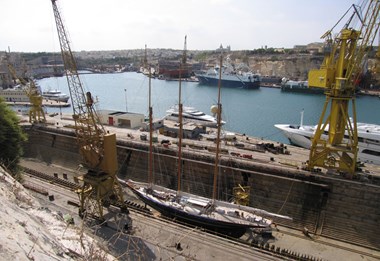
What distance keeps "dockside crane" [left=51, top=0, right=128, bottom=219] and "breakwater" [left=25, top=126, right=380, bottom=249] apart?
25.7 feet

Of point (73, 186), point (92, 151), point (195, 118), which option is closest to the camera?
point (92, 151)

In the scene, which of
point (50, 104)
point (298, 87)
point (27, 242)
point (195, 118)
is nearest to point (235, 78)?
point (298, 87)

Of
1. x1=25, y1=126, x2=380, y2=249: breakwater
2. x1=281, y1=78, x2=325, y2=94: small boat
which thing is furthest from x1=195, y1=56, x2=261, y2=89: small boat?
x1=25, y1=126, x2=380, y2=249: breakwater

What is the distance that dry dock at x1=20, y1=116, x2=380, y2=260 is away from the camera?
19250mm

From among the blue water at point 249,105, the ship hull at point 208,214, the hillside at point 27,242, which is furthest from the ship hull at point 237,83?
the hillside at point 27,242

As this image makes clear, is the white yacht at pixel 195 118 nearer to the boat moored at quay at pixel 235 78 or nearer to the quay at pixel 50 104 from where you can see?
the quay at pixel 50 104

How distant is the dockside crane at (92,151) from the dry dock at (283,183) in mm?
8109

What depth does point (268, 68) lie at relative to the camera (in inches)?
4316

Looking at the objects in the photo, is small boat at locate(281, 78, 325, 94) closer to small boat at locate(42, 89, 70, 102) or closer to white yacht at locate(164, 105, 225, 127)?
white yacht at locate(164, 105, 225, 127)

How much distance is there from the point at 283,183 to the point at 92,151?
13.9m

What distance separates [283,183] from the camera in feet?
71.9

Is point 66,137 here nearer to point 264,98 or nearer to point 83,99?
point 83,99

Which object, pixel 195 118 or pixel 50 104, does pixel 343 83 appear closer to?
pixel 195 118

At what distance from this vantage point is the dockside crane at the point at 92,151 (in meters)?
18.0
